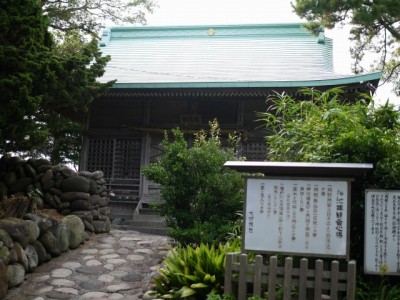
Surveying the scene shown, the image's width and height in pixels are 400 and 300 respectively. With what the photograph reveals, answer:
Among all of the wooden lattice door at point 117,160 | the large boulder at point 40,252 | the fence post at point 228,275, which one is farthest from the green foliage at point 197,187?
A: the wooden lattice door at point 117,160

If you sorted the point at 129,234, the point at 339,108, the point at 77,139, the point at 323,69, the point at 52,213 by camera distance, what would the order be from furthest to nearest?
the point at 77,139 → the point at 323,69 → the point at 129,234 → the point at 52,213 → the point at 339,108

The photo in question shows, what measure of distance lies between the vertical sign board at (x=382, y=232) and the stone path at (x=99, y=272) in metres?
3.42

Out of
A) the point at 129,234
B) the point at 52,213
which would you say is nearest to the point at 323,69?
the point at 129,234

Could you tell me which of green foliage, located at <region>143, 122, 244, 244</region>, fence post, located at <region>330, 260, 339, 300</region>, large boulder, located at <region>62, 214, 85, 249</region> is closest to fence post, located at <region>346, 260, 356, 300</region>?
fence post, located at <region>330, 260, 339, 300</region>

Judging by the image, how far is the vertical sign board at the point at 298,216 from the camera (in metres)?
4.98

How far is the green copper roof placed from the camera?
1307 cm

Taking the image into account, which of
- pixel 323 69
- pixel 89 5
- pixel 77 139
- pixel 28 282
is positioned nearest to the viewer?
pixel 28 282

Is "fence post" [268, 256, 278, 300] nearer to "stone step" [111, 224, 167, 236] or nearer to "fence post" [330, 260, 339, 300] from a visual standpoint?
"fence post" [330, 260, 339, 300]

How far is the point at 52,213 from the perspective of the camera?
32.0 feet

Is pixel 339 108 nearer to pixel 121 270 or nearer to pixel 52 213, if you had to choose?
pixel 121 270

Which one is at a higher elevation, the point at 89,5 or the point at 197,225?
the point at 89,5

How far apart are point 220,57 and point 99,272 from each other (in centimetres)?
1111

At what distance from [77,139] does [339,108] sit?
1778cm

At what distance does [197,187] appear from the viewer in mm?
7926
